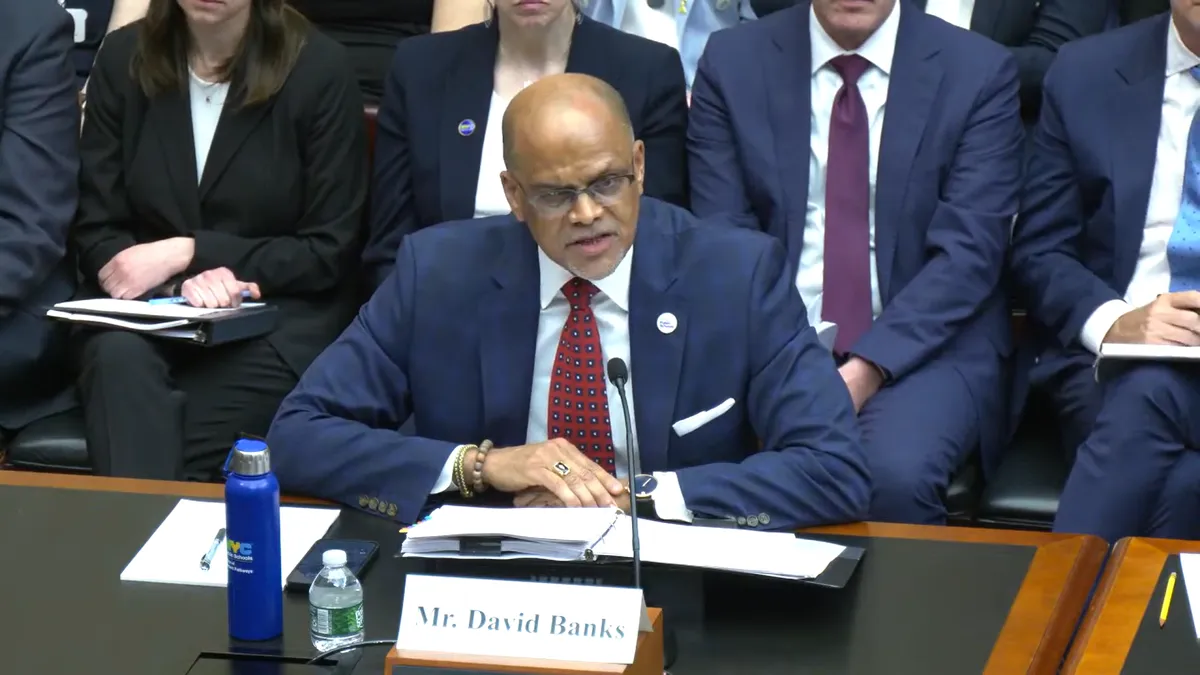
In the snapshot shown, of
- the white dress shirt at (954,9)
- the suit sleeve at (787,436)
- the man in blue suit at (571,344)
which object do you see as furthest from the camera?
the white dress shirt at (954,9)

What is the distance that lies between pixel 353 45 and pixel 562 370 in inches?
72.7

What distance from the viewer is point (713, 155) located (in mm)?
3383

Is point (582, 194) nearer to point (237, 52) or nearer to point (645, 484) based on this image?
point (645, 484)

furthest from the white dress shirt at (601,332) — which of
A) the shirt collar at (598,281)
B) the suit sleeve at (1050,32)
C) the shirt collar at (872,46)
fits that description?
the suit sleeve at (1050,32)

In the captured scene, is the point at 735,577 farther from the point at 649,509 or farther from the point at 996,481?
the point at 996,481

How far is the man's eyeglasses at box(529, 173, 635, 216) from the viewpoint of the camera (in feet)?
7.89

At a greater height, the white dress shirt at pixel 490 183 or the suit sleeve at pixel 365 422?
the white dress shirt at pixel 490 183

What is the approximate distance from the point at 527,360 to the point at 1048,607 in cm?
91

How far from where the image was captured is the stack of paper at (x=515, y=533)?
195cm

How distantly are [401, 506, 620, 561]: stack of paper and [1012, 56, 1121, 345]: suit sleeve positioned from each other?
1475 millimetres

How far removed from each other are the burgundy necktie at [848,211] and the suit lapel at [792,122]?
52 mm

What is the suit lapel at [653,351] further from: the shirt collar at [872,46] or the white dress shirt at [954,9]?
the white dress shirt at [954,9]

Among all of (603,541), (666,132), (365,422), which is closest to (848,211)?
(666,132)

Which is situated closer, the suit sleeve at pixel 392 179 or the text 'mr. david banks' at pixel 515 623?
the text 'mr. david banks' at pixel 515 623
